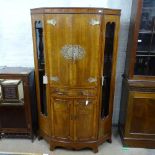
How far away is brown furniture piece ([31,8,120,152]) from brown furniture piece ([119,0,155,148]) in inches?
8.5

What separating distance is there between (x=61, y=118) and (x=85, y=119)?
29 cm

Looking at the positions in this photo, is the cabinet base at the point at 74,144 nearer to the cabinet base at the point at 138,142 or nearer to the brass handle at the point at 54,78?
the cabinet base at the point at 138,142

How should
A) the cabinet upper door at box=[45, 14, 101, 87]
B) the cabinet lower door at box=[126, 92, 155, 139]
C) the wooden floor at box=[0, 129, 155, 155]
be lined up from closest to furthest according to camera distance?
the cabinet upper door at box=[45, 14, 101, 87] → the cabinet lower door at box=[126, 92, 155, 139] → the wooden floor at box=[0, 129, 155, 155]

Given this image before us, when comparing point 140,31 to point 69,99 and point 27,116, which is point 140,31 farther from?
point 27,116

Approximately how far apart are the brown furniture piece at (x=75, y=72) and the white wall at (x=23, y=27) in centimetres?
46

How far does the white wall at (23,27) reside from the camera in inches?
97.5

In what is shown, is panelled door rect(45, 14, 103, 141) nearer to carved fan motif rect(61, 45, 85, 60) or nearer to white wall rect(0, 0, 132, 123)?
carved fan motif rect(61, 45, 85, 60)

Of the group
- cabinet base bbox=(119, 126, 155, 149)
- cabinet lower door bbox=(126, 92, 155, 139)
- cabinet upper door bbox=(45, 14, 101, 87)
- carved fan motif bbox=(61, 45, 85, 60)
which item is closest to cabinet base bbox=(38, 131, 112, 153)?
cabinet base bbox=(119, 126, 155, 149)

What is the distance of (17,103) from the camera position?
244 cm

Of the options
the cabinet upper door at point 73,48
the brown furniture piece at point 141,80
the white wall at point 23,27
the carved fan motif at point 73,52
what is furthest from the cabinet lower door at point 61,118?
the white wall at point 23,27

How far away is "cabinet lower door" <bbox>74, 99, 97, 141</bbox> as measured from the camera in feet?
7.27

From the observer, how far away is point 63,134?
2.35 meters

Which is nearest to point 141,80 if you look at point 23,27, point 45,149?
point 45,149

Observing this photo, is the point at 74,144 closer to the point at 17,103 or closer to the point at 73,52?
the point at 17,103
